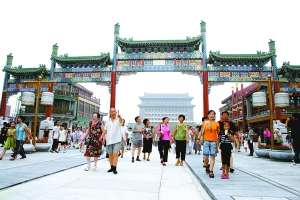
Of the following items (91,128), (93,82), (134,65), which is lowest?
(91,128)

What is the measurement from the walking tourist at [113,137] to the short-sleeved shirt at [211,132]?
2.12 meters

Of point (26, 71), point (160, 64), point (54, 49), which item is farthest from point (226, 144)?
point (26, 71)

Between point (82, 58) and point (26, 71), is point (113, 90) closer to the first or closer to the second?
point (82, 58)

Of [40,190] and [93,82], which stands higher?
[93,82]

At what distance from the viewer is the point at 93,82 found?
18.8 metres

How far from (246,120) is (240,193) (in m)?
32.2

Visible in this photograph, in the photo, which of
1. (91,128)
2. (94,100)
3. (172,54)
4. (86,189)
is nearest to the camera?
(86,189)

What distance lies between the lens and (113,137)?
216 inches

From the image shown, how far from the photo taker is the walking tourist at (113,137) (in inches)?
212

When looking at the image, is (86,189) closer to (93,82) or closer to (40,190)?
(40,190)

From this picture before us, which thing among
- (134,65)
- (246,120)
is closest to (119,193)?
(134,65)

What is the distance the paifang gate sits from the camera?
17.9m

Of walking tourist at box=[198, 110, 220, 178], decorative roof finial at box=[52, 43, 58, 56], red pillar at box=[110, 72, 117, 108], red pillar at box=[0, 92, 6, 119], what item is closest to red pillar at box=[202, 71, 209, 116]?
red pillar at box=[110, 72, 117, 108]

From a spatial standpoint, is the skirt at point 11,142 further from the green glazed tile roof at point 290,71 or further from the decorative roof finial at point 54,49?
the green glazed tile roof at point 290,71
